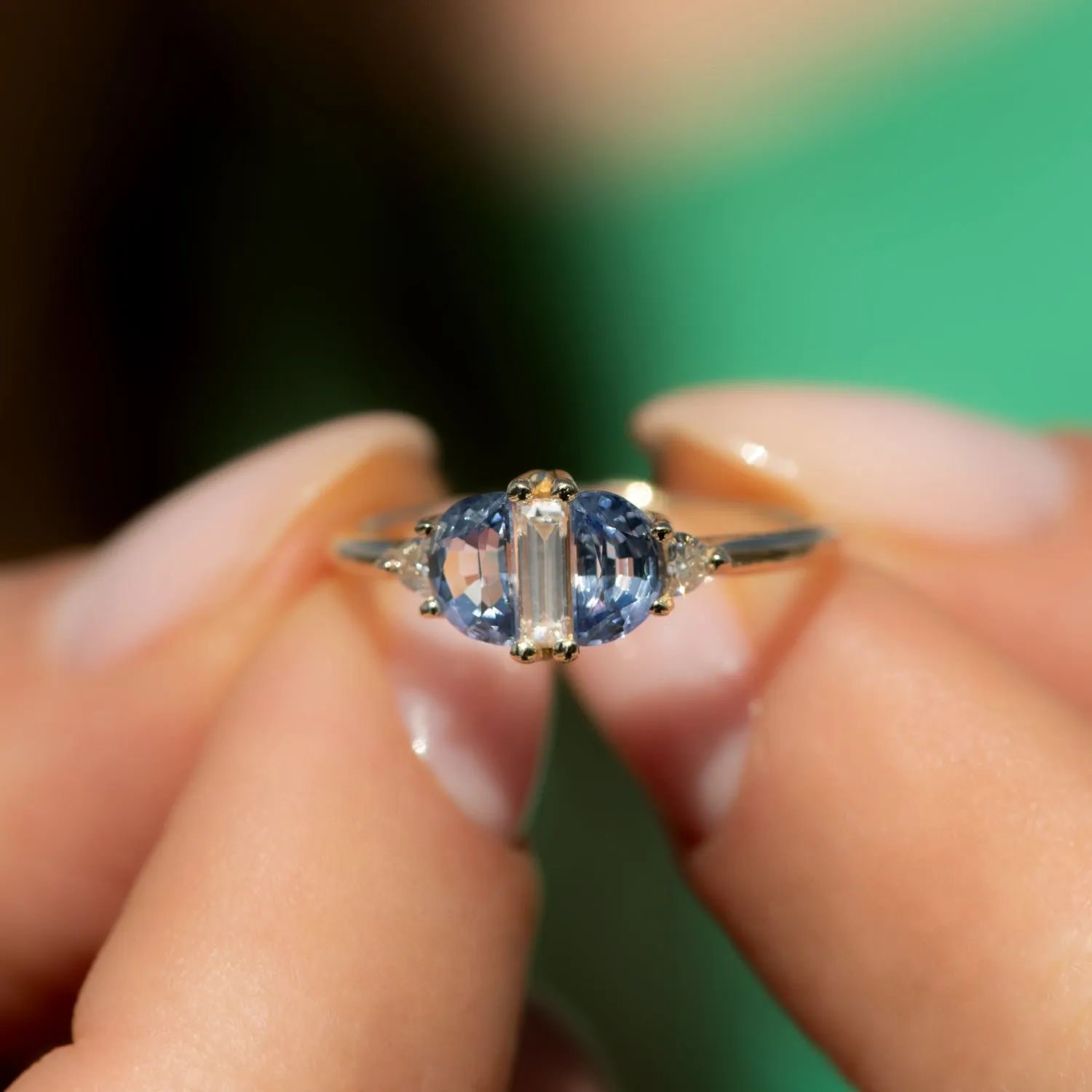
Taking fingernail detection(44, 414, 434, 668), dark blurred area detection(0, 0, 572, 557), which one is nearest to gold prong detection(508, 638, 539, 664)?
fingernail detection(44, 414, 434, 668)

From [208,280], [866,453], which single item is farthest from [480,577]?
[208,280]

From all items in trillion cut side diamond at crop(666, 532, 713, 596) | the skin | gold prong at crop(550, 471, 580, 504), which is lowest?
the skin

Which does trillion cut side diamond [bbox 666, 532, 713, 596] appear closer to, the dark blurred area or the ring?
the ring

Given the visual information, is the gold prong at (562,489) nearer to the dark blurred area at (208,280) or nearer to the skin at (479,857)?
the skin at (479,857)

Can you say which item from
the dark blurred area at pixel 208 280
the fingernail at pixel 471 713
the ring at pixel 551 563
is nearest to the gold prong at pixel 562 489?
the ring at pixel 551 563

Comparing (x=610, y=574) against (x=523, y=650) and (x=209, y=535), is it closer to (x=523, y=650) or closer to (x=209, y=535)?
(x=523, y=650)

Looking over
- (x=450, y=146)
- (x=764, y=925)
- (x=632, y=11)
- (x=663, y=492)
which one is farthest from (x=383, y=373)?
(x=764, y=925)
